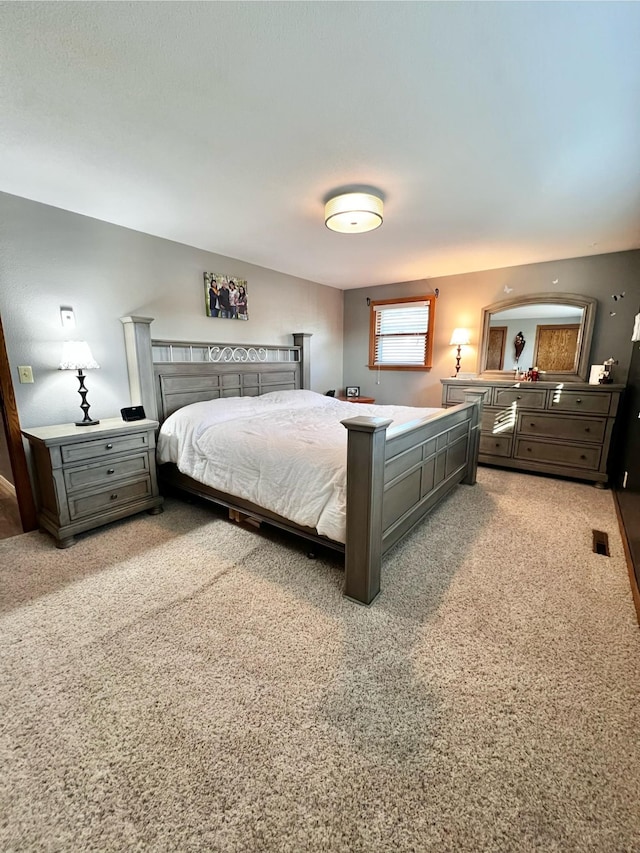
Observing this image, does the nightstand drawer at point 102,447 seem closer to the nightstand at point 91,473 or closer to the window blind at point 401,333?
the nightstand at point 91,473

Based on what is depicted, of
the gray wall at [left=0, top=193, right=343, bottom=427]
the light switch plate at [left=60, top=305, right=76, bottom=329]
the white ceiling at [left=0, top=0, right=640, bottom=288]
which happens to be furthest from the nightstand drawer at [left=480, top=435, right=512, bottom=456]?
the light switch plate at [left=60, top=305, right=76, bottom=329]

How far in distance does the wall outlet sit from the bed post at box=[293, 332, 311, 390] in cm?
292

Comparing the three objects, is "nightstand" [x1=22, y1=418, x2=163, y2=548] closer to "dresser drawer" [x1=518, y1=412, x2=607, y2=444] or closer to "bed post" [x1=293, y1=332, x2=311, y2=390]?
"bed post" [x1=293, y1=332, x2=311, y2=390]

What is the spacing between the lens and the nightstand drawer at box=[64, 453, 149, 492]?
2.49 m

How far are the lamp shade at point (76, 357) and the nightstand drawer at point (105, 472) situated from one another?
2.40ft

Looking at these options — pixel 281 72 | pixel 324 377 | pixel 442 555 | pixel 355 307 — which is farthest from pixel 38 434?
pixel 355 307

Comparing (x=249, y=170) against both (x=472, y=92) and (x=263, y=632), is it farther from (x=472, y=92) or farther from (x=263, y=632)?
(x=263, y=632)

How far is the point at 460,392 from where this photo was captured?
14.2 ft

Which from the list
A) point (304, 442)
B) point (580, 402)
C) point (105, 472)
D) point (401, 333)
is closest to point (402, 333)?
point (401, 333)

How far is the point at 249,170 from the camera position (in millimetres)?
2084

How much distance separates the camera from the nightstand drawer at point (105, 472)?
249cm

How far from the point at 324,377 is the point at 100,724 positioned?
468cm

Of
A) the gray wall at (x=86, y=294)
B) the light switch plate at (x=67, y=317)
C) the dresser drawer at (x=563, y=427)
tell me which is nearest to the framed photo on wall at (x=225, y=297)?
the gray wall at (x=86, y=294)

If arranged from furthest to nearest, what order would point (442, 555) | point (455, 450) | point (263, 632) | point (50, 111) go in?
point (455, 450), point (442, 555), point (263, 632), point (50, 111)
